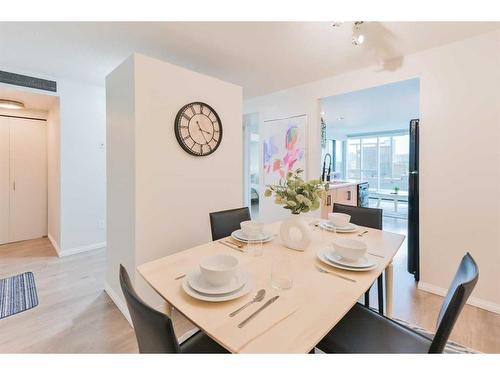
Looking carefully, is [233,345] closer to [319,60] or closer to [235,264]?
[235,264]

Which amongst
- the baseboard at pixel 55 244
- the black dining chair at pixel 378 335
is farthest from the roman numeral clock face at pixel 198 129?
the baseboard at pixel 55 244

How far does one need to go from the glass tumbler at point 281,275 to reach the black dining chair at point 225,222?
2.68ft

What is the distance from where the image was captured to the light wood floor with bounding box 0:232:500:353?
5.42 feet

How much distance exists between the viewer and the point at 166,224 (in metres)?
2.07

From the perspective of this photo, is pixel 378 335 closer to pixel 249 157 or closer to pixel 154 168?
pixel 154 168

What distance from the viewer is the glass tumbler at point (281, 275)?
102 centimetres

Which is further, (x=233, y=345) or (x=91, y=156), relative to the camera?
(x=91, y=156)

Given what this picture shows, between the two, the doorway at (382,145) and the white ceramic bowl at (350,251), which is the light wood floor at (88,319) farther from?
the white ceramic bowl at (350,251)

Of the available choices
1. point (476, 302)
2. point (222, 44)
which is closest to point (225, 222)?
point (222, 44)

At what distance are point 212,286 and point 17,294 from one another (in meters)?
2.49

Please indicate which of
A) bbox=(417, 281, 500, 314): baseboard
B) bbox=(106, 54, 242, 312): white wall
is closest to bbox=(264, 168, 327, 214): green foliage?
bbox=(106, 54, 242, 312): white wall

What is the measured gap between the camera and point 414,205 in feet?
8.64
